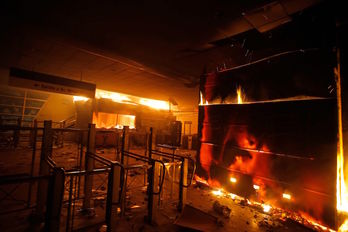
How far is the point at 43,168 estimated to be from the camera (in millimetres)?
3418

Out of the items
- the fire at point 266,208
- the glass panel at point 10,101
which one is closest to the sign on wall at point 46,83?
the fire at point 266,208

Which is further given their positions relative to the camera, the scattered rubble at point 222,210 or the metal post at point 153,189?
the scattered rubble at point 222,210

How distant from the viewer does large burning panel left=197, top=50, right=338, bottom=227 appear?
3.90 metres

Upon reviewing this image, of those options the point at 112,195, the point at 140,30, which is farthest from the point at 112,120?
the point at 112,195

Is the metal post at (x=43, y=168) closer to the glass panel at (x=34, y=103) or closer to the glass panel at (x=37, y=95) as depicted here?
the glass panel at (x=37, y=95)

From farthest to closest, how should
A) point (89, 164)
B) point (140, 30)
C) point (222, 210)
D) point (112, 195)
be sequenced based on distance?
point (140, 30)
point (222, 210)
point (89, 164)
point (112, 195)

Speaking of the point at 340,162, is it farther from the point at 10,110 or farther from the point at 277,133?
the point at 10,110

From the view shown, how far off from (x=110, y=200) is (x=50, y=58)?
6.79m

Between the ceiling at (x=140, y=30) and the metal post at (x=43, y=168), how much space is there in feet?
9.13

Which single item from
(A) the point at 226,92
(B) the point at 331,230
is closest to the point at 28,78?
(A) the point at 226,92

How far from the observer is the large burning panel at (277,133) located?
3898 millimetres

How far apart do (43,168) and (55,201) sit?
1723 millimetres

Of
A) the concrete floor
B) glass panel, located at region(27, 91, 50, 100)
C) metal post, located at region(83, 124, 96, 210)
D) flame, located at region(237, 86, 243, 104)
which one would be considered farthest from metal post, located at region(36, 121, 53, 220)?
glass panel, located at region(27, 91, 50, 100)

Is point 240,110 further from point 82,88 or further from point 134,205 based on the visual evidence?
point 82,88
